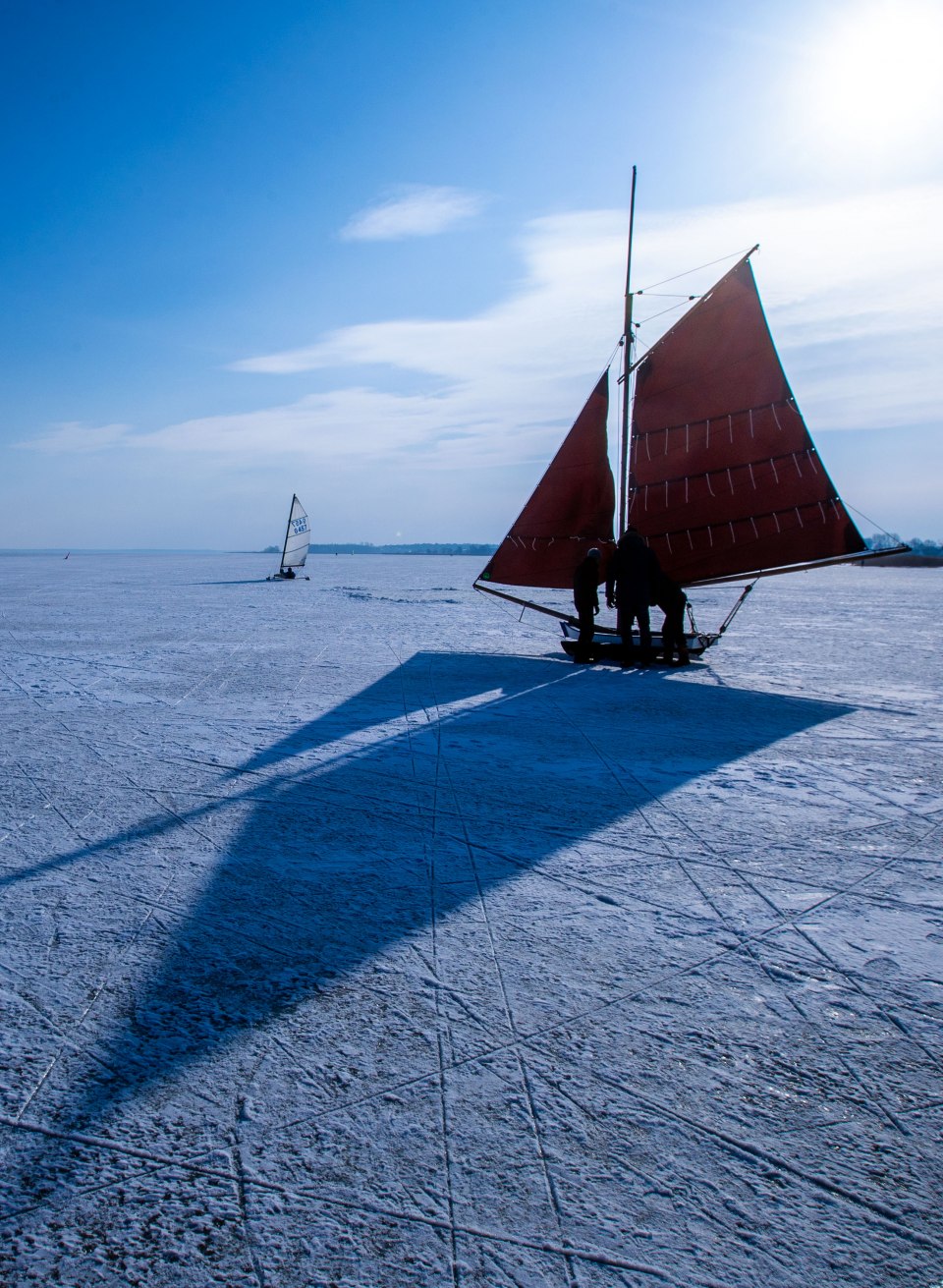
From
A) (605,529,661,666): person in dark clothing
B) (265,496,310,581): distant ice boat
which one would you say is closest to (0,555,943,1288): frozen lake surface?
(605,529,661,666): person in dark clothing

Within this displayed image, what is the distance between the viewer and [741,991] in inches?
115

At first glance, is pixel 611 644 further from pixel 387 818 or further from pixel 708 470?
pixel 387 818

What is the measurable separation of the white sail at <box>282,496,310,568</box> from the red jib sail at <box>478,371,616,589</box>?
95.8 ft

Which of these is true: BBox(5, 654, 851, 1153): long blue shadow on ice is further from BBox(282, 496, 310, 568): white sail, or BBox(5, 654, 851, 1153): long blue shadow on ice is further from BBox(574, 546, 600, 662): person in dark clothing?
BBox(282, 496, 310, 568): white sail

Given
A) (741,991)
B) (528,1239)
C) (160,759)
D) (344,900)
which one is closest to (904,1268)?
(528,1239)

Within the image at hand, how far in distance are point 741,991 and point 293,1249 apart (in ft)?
5.51

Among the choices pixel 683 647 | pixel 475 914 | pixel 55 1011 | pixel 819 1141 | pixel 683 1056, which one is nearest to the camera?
pixel 819 1141

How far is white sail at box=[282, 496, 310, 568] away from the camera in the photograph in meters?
41.6

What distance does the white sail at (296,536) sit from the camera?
41.6 meters

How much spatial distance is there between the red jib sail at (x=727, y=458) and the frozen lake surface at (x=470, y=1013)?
19.6ft

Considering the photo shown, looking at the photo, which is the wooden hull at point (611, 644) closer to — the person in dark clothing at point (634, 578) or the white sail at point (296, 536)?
the person in dark clothing at point (634, 578)

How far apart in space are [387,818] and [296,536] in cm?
3918

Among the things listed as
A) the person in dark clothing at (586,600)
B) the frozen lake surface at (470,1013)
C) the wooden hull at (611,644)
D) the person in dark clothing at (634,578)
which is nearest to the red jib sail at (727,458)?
the wooden hull at (611,644)

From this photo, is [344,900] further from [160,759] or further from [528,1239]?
[160,759]
